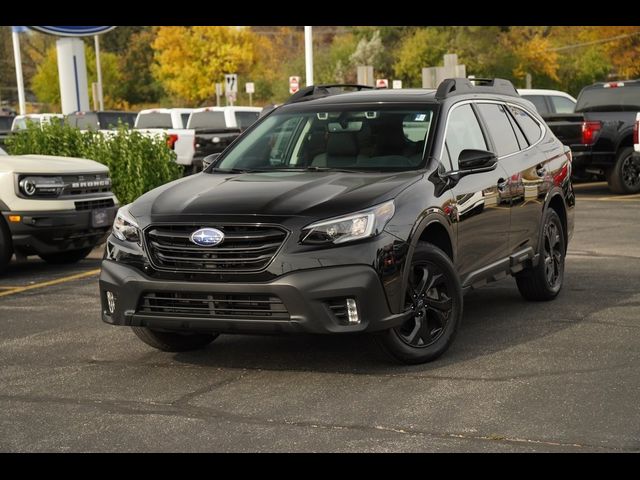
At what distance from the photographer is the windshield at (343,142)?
7.41 meters

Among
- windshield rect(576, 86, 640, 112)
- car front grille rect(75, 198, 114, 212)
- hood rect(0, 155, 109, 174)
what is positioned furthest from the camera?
windshield rect(576, 86, 640, 112)

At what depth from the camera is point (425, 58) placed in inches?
2299

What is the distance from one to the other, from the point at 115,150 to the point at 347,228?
10.5 m

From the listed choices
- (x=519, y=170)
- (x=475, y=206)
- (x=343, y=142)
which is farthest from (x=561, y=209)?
(x=343, y=142)

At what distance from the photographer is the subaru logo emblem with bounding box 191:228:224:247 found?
6375mm

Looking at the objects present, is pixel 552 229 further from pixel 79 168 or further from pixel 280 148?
pixel 79 168

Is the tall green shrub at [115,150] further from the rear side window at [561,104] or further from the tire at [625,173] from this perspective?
the rear side window at [561,104]

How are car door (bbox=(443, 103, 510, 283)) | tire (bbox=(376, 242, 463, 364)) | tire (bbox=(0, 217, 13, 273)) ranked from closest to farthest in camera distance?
tire (bbox=(376, 242, 463, 364)) < car door (bbox=(443, 103, 510, 283)) < tire (bbox=(0, 217, 13, 273))

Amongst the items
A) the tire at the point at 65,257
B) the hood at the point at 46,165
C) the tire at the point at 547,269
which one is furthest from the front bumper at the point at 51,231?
the tire at the point at 547,269

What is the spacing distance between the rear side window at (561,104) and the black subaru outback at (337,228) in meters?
15.8

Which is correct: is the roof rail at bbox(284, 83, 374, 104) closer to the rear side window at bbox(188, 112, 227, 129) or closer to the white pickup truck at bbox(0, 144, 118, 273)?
the white pickup truck at bbox(0, 144, 118, 273)

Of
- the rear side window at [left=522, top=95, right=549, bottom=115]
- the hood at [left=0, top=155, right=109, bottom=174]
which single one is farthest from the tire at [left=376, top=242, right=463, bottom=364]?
the rear side window at [left=522, top=95, right=549, bottom=115]

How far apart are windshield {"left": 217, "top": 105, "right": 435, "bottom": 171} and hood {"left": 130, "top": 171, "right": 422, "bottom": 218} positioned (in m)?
0.27

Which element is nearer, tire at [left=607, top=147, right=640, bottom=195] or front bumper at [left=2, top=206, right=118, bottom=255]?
front bumper at [left=2, top=206, right=118, bottom=255]
